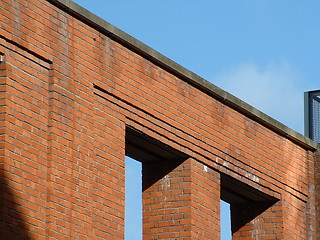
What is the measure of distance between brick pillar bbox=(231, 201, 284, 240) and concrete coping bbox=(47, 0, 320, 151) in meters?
1.24

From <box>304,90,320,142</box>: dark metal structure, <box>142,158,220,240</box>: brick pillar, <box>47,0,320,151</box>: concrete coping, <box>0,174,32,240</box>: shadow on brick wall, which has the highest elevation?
<box>304,90,320,142</box>: dark metal structure

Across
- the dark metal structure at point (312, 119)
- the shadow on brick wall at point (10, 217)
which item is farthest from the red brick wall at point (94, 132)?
the dark metal structure at point (312, 119)

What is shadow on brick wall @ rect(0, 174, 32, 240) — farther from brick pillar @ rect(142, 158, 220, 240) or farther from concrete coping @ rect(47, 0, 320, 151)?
brick pillar @ rect(142, 158, 220, 240)

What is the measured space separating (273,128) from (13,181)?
6419 millimetres

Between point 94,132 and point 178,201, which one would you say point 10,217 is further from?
point 178,201

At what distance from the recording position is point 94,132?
1411 centimetres

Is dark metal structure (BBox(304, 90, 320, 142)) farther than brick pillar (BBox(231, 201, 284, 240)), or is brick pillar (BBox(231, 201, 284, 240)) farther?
dark metal structure (BBox(304, 90, 320, 142))

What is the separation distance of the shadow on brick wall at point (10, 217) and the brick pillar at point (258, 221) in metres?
5.89

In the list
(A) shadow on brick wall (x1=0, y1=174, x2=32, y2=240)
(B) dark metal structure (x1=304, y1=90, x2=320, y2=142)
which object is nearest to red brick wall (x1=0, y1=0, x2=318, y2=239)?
(A) shadow on brick wall (x1=0, y1=174, x2=32, y2=240)

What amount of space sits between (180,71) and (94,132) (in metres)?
2.30

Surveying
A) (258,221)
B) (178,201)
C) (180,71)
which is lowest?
(178,201)

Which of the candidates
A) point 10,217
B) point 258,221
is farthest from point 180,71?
point 10,217

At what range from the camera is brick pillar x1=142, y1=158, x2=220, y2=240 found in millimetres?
15664

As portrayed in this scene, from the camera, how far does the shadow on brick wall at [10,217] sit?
12195 millimetres
